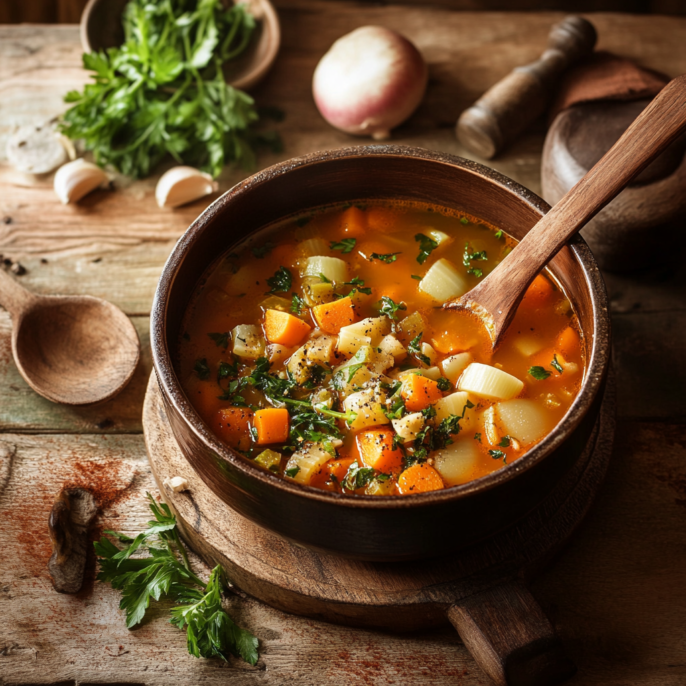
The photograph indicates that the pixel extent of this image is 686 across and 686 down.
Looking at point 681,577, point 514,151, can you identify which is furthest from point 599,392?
point 514,151

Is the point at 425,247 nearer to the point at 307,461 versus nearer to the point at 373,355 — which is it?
the point at 373,355

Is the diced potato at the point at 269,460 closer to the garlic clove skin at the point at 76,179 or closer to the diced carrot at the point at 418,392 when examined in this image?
the diced carrot at the point at 418,392

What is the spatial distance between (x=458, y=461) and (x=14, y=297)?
191 cm

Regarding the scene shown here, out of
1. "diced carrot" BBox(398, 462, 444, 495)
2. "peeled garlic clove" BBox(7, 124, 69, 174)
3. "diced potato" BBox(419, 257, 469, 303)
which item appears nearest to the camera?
"diced carrot" BBox(398, 462, 444, 495)

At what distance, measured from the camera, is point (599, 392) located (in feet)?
6.63

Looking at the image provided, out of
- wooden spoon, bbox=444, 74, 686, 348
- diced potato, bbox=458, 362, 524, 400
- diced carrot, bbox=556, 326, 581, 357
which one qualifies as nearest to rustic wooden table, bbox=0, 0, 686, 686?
diced carrot, bbox=556, 326, 581, 357

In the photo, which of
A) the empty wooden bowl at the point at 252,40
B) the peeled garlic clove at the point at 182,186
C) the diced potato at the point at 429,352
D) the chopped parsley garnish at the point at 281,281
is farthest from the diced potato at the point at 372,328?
the empty wooden bowl at the point at 252,40

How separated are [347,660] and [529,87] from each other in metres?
2.59

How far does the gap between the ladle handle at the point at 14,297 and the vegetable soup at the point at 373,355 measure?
0.82 metres

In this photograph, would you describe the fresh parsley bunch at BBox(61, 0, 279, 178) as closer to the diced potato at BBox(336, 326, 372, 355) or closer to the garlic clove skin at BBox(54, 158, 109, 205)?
the garlic clove skin at BBox(54, 158, 109, 205)

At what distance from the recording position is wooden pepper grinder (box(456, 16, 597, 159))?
3.32 meters

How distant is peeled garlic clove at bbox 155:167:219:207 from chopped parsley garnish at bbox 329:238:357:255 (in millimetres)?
871

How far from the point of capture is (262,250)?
107 inches

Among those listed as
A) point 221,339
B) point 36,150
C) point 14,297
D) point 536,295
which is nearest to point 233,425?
point 221,339
